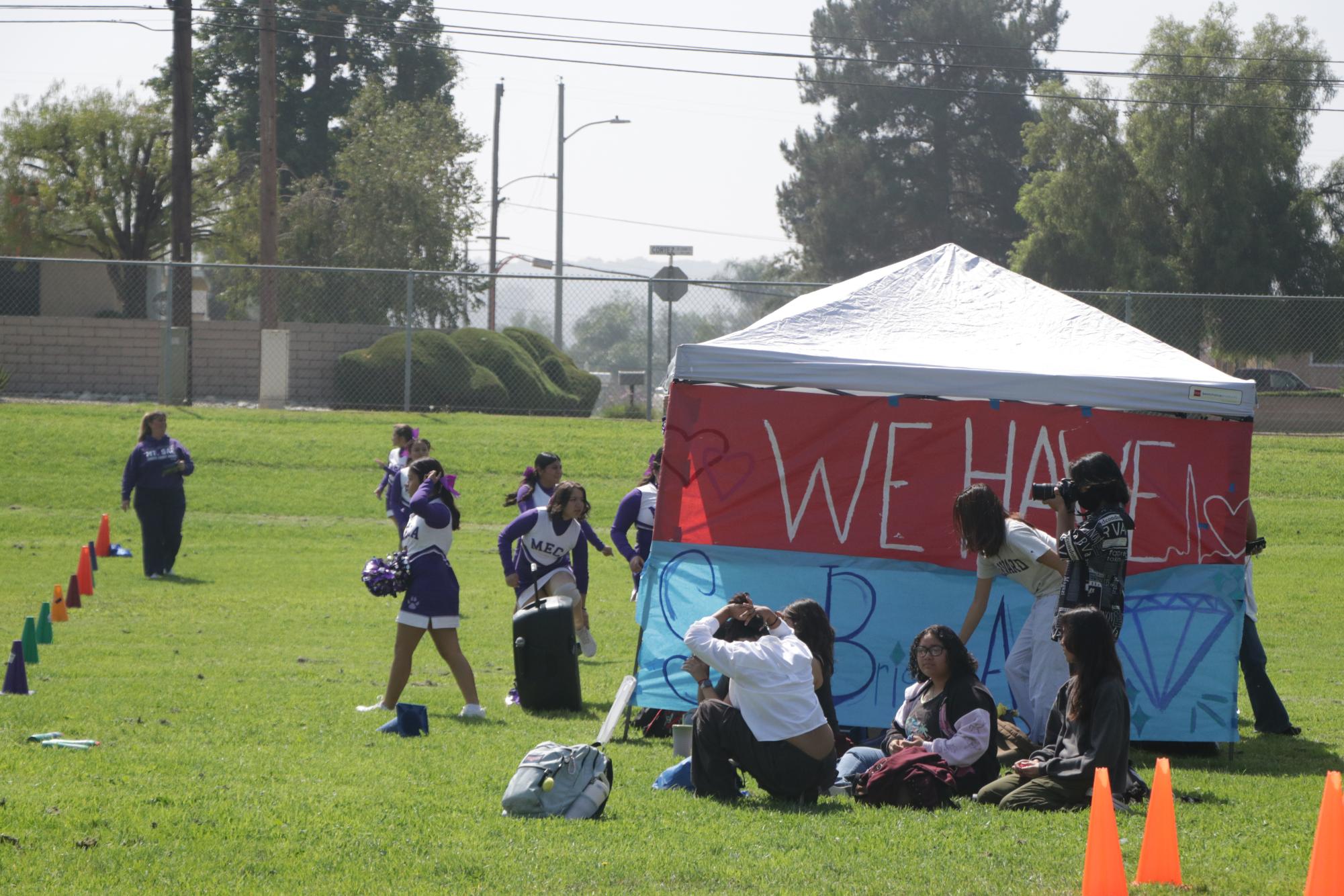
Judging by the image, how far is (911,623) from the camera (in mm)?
8430

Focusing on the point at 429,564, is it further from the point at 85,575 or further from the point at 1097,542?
the point at 85,575

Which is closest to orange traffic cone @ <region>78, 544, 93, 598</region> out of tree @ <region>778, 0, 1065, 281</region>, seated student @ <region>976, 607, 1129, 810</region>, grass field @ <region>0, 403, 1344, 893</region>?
grass field @ <region>0, 403, 1344, 893</region>

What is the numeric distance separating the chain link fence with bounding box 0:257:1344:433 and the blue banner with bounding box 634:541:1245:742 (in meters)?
13.0

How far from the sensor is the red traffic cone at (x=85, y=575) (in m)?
13.5

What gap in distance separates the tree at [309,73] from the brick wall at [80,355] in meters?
21.6

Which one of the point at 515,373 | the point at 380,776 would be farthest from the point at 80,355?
the point at 380,776

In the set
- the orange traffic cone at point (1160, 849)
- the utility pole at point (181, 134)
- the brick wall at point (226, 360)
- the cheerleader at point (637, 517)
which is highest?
the utility pole at point (181, 134)

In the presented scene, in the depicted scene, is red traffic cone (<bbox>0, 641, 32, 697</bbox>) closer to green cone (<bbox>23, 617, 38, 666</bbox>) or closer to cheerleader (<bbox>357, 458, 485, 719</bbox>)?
green cone (<bbox>23, 617, 38, 666</bbox>)

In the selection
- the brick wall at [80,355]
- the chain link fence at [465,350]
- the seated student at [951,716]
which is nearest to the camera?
the seated student at [951,716]

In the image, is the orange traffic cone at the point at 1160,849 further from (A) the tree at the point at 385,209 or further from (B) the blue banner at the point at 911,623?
(A) the tree at the point at 385,209

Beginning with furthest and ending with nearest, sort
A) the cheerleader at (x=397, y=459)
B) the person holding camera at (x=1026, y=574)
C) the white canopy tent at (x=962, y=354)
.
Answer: the cheerleader at (x=397, y=459), the white canopy tent at (x=962, y=354), the person holding camera at (x=1026, y=574)

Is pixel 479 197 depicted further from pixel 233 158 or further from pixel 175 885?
pixel 175 885

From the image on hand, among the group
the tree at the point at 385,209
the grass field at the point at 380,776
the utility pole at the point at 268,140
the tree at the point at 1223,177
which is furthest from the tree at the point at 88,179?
the tree at the point at 1223,177

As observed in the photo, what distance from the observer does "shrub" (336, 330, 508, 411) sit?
77.2 feet
